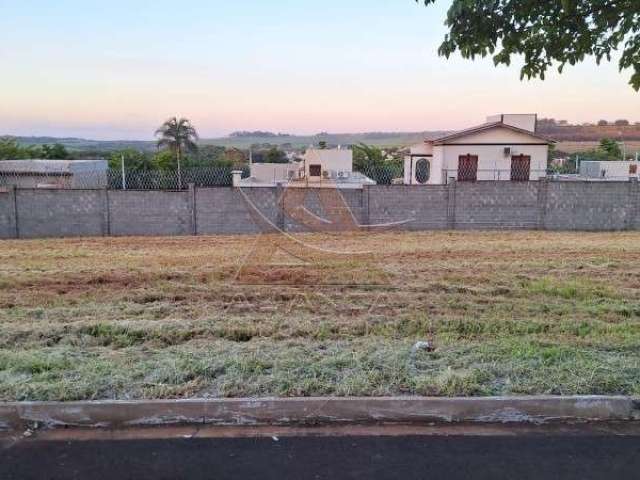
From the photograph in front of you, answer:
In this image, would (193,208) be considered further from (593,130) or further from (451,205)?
(593,130)

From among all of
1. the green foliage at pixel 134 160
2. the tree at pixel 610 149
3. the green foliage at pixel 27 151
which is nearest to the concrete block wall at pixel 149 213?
the green foliage at pixel 134 160

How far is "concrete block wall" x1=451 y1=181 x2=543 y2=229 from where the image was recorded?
16.1 m

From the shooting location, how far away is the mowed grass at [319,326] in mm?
4152

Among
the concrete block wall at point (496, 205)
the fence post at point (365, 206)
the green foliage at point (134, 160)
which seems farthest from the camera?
the green foliage at point (134, 160)

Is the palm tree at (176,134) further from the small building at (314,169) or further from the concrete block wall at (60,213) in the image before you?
the concrete block wall at (60,213)

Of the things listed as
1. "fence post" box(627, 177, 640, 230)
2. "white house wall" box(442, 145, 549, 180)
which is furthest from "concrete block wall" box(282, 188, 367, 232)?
"white house wall" box(442, 145, 549, 180)

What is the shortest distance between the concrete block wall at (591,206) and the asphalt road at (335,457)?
551 inches

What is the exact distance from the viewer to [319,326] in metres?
5.66

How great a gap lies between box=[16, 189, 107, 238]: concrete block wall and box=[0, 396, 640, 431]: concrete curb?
12009mm

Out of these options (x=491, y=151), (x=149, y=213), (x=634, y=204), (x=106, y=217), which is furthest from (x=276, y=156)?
(x=634, y=204)

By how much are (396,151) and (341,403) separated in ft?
133

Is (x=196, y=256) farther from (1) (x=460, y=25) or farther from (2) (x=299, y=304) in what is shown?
(1) (x=460, y=25)

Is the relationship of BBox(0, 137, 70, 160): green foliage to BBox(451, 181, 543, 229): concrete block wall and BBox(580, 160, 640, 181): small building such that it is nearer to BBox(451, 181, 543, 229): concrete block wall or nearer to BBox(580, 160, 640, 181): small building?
BBox(451, 181, 543, 229): concrete block wall

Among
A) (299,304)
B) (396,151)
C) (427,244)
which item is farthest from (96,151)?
(299,304)
